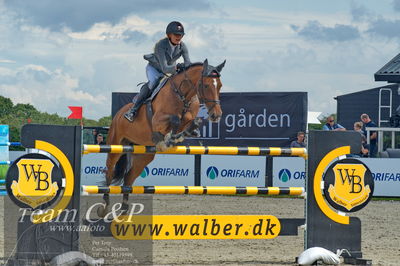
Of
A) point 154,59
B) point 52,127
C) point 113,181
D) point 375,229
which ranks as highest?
point 154,59

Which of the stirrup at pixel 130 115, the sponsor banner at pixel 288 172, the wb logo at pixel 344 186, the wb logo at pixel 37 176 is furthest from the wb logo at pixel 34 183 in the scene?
the sponsor banner at pixel 288 172

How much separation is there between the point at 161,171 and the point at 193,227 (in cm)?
1109

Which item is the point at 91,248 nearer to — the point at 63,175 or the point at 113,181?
the point at 63,175

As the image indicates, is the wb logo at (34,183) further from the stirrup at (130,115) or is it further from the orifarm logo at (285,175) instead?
the orifarm logo at (285,175)

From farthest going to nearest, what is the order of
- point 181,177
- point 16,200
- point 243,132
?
point 243,132 < point 181,177 < point 16,200

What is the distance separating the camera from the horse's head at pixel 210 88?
24.5 feet

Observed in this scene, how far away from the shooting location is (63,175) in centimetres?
652

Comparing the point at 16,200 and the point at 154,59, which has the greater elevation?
the point at 154,59

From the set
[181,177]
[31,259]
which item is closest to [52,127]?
[31,259]

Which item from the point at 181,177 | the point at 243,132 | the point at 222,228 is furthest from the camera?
the point at 243,132

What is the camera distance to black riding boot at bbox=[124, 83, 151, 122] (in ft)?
28.0

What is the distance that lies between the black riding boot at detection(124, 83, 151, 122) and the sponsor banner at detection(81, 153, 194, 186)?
29.9 feet

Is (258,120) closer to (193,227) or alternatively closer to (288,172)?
(288,172)

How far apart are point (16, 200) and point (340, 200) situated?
9.64ft
